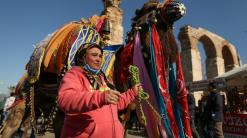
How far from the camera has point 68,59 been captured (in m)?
3.48

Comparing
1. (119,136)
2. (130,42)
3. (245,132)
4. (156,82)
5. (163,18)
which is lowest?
(245,132)

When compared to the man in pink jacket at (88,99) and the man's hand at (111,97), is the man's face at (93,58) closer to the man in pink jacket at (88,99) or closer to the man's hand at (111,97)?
Result: the man in pink jacket at (88,99)

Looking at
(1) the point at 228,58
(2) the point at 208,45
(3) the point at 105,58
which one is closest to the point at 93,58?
(3) the point at 105,58

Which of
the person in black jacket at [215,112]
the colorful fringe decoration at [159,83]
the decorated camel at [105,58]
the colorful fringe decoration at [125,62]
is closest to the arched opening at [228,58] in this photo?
the person in black jacket at [215,112]

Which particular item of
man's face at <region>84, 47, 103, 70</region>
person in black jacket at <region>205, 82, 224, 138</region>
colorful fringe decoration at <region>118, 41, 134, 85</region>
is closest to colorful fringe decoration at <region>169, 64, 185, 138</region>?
colorful fringe decoration at <region>118, 41, 134, 85</region>

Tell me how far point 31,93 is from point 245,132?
6357 millimetres

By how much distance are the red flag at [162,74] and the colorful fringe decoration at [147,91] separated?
0.43 ft

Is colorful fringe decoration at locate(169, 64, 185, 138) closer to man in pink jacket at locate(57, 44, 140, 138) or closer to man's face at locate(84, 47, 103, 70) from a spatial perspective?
man in pink jacket at locate(57, 44, 140, 138)

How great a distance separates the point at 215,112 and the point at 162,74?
3.78 m

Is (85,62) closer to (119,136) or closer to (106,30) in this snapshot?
(119,136)

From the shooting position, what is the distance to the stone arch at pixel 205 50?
24.7 metres

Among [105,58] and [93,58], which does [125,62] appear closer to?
[105,58]

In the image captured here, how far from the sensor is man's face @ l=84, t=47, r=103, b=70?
1997 mm

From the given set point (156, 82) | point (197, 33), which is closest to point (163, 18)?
point (156, 82)
